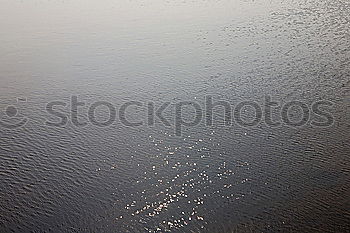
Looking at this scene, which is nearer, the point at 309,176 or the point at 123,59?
the point at 309,176

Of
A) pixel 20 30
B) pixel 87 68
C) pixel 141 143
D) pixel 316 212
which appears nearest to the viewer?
pixel 316 212

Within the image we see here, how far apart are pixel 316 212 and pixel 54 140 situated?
4177 mm

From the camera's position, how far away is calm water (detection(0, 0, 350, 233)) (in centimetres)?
517

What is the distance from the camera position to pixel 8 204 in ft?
17.8

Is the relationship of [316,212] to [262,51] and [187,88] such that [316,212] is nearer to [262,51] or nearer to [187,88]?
[187,88]

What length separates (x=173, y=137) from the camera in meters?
6.84

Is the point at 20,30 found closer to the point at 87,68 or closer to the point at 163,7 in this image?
the point at 87,68

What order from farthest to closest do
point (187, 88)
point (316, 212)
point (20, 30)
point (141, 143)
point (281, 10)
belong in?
point (281, 10) < point (20, 30) < point (187, 88) < point (141, 143) < point (316, 212)

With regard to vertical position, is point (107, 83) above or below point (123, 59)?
below

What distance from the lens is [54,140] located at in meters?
6.82

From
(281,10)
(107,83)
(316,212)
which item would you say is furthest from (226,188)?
(281,10)

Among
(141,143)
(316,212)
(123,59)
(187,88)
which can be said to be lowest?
(316,212)

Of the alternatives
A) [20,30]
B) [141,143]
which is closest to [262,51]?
[141,143]

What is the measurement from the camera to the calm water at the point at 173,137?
5172mm
